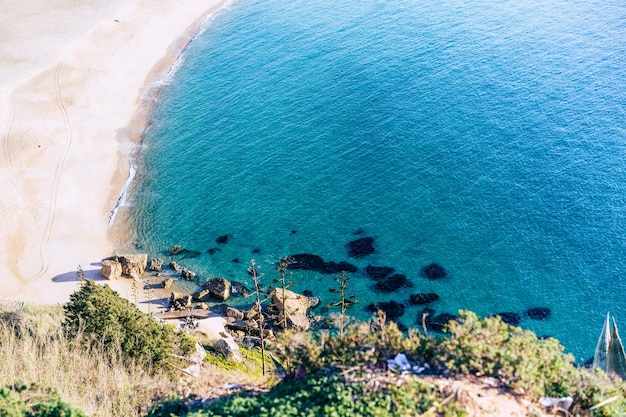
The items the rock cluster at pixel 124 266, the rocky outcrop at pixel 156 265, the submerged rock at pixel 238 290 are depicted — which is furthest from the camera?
the rocky outcrop at pixel 156 265

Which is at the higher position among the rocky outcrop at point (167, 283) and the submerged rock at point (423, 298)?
the rocky outcrop at point (167, 283)

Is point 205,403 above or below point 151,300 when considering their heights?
above

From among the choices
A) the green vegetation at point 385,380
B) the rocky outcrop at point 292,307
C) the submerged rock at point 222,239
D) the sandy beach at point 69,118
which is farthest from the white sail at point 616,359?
the sandy beach at point 69,118

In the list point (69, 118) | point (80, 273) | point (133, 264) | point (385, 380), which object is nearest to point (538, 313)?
point (385, 380)

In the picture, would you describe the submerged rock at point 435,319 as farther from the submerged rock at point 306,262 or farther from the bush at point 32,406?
the bush at point 32,406

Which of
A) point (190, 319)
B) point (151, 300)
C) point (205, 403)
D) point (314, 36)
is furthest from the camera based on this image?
point (314, 36)

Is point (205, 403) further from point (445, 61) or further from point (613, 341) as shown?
point (445, 61)

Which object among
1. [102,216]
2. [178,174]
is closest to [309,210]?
[178,174]
